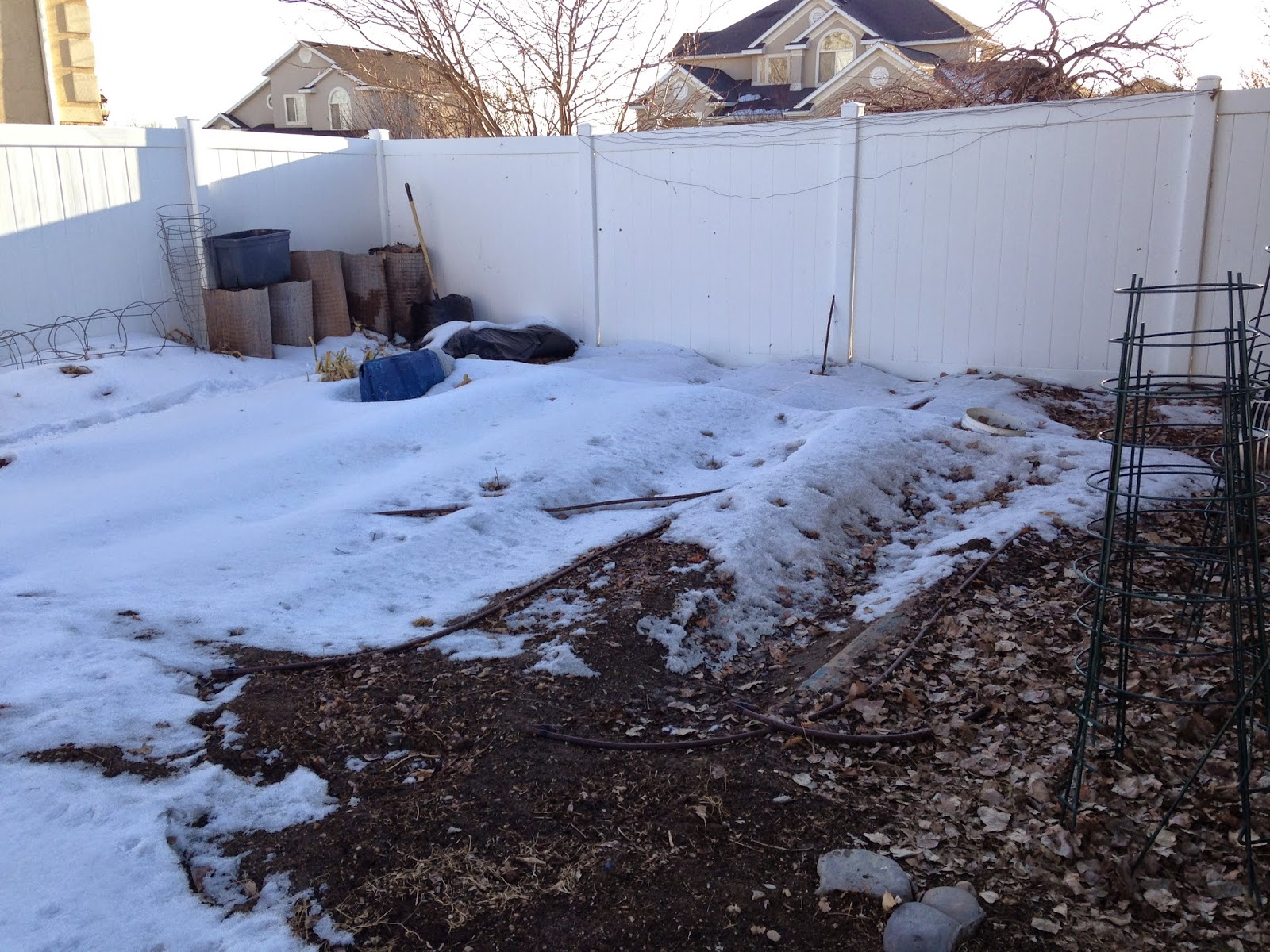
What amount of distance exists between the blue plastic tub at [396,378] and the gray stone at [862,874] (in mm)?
5427

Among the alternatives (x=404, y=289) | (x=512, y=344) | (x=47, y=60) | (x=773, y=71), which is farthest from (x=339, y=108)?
(x=512, y=344)

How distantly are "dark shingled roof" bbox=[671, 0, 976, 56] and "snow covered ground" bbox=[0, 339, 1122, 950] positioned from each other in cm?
1912

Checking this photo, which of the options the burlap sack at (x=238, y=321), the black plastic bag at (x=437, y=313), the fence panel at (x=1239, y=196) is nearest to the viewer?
the fence panel at (x=1239, y=196)

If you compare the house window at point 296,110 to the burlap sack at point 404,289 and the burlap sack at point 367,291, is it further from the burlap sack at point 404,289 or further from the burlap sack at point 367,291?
the burlap sack at point 367,291

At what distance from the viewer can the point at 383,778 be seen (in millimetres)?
3027

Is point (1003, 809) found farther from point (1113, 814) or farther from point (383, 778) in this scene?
point (383, 778)

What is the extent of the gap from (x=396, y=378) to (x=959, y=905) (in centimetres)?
586

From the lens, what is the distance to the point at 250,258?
8.68 metres

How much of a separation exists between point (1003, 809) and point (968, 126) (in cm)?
606

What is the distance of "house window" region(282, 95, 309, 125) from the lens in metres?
30.9

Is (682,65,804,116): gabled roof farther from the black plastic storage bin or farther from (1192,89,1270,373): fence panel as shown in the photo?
(1192,89,1270,373): fence panel

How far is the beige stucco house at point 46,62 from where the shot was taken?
10734mm

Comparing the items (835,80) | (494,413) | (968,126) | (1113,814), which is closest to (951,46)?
(835,80)

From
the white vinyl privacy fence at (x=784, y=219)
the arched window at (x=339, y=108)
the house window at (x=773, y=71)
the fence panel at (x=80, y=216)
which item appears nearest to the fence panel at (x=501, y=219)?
the white vinyl privacy fence at (x=784, y=219)
